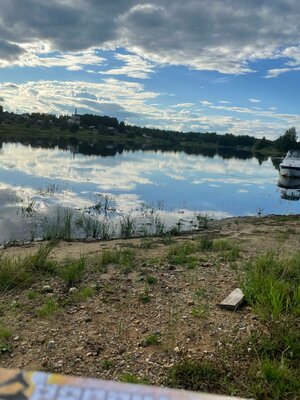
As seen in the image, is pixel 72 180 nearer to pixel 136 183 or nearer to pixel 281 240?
pixel 136 183

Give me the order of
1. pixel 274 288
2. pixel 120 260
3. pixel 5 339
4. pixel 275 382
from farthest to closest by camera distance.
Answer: pixel 120 260
pixel 274 288
pixel 5 339
pixel 275 382

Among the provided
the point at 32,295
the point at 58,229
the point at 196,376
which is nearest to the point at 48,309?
the point at 32,295

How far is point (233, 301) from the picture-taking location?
19.2 feet

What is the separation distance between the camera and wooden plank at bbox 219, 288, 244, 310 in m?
5.77

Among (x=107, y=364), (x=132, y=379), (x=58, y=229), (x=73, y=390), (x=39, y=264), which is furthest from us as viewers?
(x=58, y=229)

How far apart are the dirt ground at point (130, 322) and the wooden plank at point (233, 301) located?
0.13 metres

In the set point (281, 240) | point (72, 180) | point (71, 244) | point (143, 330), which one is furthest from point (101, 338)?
point (72, 180)

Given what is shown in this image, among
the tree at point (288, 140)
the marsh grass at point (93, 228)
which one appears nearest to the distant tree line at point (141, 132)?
the tree at point (288, 140)

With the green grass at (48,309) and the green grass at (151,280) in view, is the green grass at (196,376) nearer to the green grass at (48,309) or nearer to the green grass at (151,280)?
the green grass at (48,309)

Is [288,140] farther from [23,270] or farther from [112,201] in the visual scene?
[23,270]

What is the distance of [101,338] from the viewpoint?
16.4 feet

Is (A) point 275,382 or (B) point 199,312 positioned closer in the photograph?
(A) point 275,382

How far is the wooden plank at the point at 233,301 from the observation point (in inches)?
227

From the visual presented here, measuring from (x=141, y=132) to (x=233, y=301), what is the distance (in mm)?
164077
